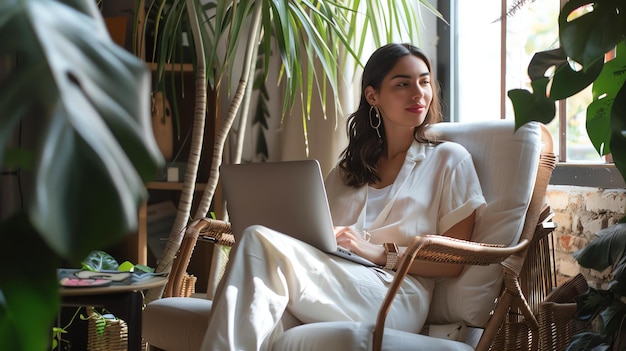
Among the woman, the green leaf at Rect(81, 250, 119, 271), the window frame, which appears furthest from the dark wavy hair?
the green leaf at Rect(81, 250, 119, 271)

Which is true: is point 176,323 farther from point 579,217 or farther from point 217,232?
point 579,217

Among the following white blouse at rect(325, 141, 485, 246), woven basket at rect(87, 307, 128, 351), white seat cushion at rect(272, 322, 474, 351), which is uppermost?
white blouse at rect(325, 141, 485, 246)

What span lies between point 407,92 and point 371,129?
0.86 ft

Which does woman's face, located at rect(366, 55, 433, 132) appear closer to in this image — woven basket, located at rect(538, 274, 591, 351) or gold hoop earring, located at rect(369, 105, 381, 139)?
gold hoop earring, located at rect(369, 105, 381, 139)

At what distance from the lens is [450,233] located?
237 cm

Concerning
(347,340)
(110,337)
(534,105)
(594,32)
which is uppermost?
(594,32)

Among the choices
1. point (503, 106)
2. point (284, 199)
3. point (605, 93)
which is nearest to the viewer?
point (605, 93)

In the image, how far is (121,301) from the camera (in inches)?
79.7

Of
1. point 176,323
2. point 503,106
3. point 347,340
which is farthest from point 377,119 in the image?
point 347,340

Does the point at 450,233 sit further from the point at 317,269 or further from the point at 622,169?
the point at 622,169

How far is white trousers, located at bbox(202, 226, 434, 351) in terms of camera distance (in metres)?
1.87

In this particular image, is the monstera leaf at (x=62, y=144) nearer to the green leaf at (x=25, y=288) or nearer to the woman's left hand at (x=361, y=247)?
the green leaf at (x=25, y=288)

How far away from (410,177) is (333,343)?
87 centimetres

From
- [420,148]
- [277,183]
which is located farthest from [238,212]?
[420,148]
